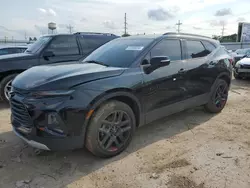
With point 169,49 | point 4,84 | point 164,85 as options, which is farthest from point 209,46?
point 4,84

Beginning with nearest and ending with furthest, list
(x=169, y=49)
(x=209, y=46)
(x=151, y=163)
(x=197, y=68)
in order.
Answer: (x=151, y=163), (x=169, y=49), (x=197, y=68), (x=209, y=46)

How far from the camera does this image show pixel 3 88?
5.92 meters

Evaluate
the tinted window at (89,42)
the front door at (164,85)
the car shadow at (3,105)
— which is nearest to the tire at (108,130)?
the front door at (164,85)

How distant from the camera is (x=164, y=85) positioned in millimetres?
3971

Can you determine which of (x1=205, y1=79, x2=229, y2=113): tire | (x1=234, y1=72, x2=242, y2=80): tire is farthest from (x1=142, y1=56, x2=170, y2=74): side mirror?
(x1=234, y1=72, x2=242, y2=80): tire

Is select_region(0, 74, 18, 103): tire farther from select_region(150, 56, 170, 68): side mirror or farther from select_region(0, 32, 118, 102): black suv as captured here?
select_region(150, 56, 170, 68): side mirror

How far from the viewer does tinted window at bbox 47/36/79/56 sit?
21.9 ft

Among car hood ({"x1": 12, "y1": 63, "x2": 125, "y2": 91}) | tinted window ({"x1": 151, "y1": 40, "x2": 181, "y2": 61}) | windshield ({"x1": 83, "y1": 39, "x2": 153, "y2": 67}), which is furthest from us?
tinted window ({"x1": 151, "y1": 40, "x2": 181, "y2": 61})

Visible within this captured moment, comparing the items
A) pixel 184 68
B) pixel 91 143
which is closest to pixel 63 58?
pixel 184 68

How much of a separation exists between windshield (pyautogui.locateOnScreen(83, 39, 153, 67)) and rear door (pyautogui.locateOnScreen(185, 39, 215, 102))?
1010 millimetres

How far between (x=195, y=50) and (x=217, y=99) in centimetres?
135

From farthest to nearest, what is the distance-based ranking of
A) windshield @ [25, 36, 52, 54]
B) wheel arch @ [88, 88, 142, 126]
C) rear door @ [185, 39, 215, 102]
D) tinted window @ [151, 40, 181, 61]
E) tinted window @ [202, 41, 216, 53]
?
windshield @ [25, 36, 52, 54] < tinted window @ [202, 41, 216, 53] < rear door @ [185, 39, 215, 102] < tinted window @ [151, 40, 181, 61] < wheel arch @ [88, 88, 142, 126]

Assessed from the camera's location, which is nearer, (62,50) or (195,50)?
(195,50)

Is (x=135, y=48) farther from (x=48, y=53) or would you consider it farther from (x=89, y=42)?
(x=89, y=42)
